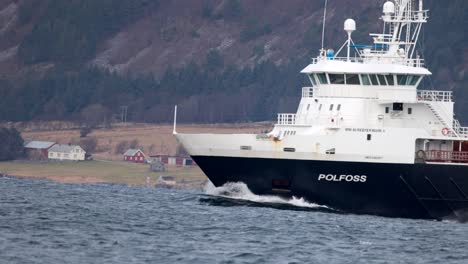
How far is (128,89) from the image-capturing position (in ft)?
396

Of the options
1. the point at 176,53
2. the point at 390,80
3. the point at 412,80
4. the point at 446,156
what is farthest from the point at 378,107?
the point at 176,53

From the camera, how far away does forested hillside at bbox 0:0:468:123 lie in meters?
116

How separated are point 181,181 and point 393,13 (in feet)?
131

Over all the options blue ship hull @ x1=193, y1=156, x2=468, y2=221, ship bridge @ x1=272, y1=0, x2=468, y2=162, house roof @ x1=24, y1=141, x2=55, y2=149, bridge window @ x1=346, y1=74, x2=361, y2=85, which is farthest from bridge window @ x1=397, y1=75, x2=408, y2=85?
house roof @ x1=24, y1=141, x2=55, y2=149

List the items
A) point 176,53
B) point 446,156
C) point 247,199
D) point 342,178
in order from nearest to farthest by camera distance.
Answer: point 342,178
point 446,156
point 247,199
point 176,53

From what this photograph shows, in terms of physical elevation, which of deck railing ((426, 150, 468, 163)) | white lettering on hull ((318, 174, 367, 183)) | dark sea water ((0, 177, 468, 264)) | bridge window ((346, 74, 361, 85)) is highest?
bridge window ((346, 74, 361, 85))

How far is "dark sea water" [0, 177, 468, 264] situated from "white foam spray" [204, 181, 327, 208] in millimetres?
42

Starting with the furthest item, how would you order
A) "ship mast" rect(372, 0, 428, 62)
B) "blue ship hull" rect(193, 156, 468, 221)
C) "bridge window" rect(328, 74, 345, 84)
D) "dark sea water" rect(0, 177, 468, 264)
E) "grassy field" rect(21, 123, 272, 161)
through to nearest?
"grassy field" rect(21, 123, 272, 161), "ship mast" rect(372, 0, 428, 62), "bridge window" rect(328, 74, 345, 84), "blue ship hull" rect(193, 156, 468, 221), "dark sea water" rect(0, 177, 468, 264)

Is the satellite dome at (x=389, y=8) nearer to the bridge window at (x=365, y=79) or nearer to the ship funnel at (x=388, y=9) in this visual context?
the ship funnel at (x=388, y=9)

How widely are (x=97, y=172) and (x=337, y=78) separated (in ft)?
146

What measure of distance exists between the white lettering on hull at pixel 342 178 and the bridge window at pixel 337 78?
4323 millimetres

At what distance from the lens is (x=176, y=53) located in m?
127

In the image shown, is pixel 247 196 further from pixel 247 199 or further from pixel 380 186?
pixel 380 186

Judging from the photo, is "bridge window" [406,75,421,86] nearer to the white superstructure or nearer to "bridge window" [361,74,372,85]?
the white superstructure
